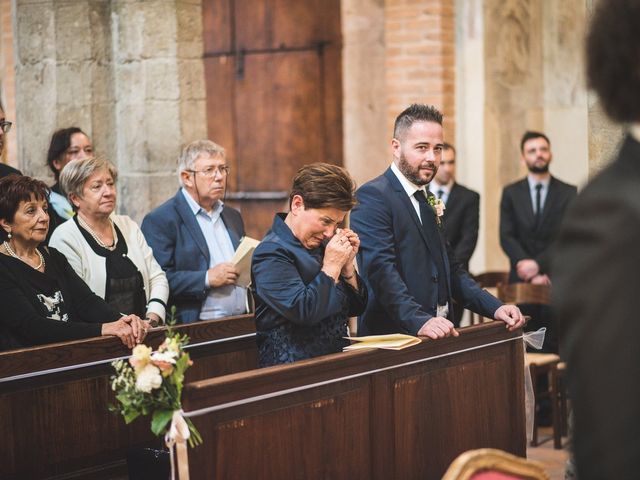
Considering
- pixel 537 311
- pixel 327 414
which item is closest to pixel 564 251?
pixel 327 414

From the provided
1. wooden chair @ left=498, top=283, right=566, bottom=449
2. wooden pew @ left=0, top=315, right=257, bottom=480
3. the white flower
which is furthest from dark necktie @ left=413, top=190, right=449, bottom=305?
wooden chair @ left=498, top=283, right=566, bottom=449

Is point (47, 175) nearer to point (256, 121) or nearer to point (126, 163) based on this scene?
point (126, 163)

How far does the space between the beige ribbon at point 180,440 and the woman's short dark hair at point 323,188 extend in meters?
0.93

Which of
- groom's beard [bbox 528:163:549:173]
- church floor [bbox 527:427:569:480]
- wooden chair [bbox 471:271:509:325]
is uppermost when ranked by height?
groom's beard [bbox 528:163:549:173]

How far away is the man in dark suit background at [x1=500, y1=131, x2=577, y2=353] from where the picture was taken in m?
7.52

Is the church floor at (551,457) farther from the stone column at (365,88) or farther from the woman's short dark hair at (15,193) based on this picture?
the stone column at (365,88)

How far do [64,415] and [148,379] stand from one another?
108 centimetres

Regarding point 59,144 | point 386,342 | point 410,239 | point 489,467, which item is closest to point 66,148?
point 59,144

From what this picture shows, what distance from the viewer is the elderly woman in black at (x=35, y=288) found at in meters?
4.24

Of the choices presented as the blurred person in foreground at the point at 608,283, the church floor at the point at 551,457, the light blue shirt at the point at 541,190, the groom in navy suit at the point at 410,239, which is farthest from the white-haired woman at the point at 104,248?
the blurred person in foreground at the point at 608,283

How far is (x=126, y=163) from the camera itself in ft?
22.5

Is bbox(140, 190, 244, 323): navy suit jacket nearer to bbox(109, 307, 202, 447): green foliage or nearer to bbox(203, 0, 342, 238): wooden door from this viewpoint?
bbox(109, 307, 202, 447): green foliage

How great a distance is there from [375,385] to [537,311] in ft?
11.9

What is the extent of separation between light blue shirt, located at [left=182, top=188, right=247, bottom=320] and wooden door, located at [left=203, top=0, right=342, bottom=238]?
417 centimetres
